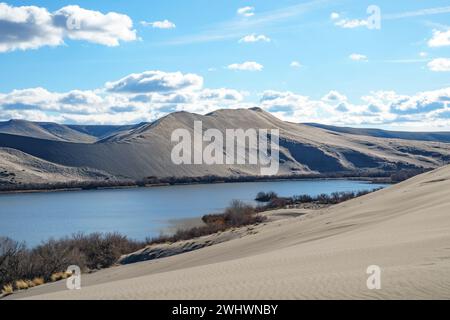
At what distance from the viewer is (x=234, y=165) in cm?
10012

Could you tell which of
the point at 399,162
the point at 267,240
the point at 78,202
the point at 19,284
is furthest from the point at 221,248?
the point at 399,162

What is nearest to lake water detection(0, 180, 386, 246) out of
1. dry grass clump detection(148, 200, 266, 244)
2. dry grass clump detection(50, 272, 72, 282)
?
dry grass clump detection(148, 200, 266, 244)

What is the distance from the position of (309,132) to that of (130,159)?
64.7m

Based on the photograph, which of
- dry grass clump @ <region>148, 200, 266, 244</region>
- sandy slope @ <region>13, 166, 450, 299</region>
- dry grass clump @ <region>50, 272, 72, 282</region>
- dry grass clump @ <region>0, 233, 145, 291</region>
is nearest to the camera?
sandy slope @ <region>13, 166, 450, 299</region>

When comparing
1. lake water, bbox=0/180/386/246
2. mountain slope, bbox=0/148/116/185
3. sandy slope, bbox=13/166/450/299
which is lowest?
lake water, bbox=0/180/386/246

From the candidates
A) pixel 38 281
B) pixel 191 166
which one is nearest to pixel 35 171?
pixel 191 166

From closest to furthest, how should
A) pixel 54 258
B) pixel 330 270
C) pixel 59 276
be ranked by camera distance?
pixel 330 270, pixel 59 276, pixel 54 258

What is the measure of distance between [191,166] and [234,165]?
7.62 m

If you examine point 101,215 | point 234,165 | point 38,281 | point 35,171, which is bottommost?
point 38,281

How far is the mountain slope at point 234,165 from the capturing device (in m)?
92.5

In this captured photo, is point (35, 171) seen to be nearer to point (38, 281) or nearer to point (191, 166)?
point (191, 166)

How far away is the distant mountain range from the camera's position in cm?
8844

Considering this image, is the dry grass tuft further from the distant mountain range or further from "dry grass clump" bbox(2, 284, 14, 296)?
the distant mountain range

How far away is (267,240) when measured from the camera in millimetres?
17531
